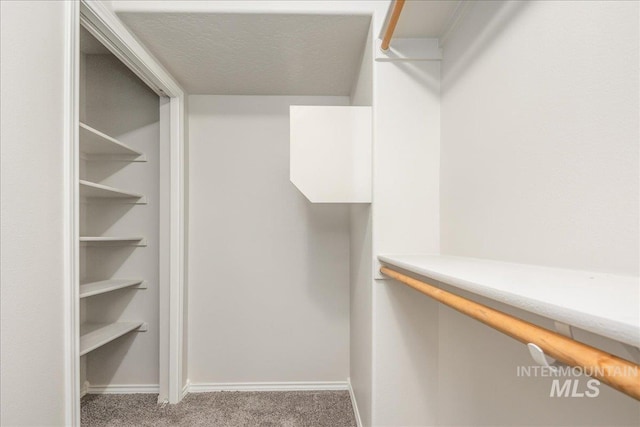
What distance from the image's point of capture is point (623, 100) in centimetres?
56

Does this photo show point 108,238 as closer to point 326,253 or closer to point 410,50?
point 326,253

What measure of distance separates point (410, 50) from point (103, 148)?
1.78 metres

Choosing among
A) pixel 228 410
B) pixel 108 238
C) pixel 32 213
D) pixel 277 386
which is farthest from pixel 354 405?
pixel 32 213

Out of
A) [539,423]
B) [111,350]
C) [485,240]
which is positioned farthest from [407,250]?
[111,350]

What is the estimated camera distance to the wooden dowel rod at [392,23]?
1.03m

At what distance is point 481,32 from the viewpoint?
103 centimetres

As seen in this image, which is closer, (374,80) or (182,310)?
(374,80)

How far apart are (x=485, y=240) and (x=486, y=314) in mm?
489

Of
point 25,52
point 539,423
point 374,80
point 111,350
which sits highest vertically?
point 374,80

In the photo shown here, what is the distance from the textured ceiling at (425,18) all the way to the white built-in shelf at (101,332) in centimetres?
200

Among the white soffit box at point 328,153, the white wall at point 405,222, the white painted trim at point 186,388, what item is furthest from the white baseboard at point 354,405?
the white soffit box at point 328,153

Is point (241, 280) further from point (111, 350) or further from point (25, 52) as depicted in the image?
point (25, 52)

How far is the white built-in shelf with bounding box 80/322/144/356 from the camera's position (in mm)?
1642

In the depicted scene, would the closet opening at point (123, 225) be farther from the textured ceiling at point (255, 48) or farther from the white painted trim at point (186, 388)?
the textured ceiling at point (255, 48)
